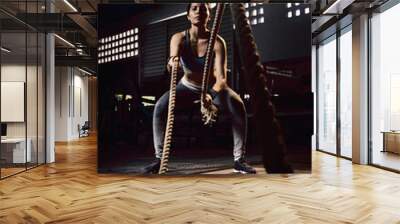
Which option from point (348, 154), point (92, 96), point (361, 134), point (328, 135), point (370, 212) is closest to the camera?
point (370, 212)

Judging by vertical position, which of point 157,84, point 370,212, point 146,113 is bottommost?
point 370,212

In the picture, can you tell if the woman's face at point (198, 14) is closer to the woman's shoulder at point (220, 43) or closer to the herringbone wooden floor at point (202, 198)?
the woman's shoulder at point (220, 43)

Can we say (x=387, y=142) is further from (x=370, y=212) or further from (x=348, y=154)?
(x=370, y=212)

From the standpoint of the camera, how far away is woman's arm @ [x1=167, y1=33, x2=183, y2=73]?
613 centimetres

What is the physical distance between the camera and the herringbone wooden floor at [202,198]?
3850mm

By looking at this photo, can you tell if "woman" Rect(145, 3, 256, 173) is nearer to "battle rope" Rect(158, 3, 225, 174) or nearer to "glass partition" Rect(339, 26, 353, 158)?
"battle rope" Rect(158, 3, 225, 174)

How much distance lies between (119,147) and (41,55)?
315 cm

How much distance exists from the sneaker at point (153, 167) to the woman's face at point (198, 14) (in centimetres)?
233

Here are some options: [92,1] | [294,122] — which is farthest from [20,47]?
[294,122]

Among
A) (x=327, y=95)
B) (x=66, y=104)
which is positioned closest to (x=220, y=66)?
(x=327, y=95)

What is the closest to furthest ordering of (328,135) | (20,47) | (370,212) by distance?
(370,212), (20,47), (328,135)

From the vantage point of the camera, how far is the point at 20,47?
7.17m

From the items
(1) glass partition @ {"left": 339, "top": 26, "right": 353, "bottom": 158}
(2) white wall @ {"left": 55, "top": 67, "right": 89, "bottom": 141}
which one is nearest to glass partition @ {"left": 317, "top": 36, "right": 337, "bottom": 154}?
(1) glass partition @ {"left": 339, "top": 26, "right": 353, "bottom": 158}

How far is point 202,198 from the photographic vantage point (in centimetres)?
472
